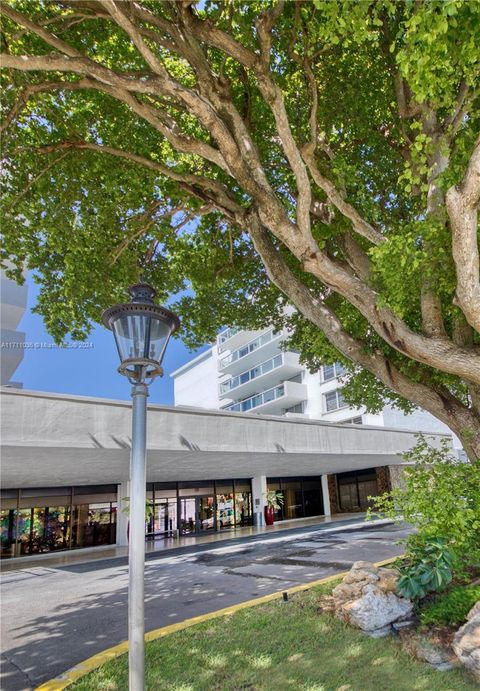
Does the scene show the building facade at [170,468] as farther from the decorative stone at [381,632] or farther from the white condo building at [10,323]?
the white condo building at [10,323]

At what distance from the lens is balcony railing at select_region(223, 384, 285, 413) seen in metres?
35.6

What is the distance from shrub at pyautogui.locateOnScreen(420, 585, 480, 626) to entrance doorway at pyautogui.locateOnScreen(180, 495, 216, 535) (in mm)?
18790

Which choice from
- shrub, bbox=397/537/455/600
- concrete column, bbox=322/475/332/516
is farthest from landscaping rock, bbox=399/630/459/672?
concrete column, bbox=322/475/332/516

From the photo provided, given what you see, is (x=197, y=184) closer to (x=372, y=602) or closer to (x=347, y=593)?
(x=347, y=593)

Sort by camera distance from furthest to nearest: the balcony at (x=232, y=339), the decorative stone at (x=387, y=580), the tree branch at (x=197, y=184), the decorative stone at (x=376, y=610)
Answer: the balcony at (x=232, y=339) < the tree branch at (x=197, y=184) < the decorative stone at (x=387, y=580) < the decorative stone at (x=376, y=610)

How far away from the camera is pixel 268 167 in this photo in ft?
33.4

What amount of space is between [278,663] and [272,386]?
34707 mm

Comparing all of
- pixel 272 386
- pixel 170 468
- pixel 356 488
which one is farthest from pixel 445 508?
pixel 272 386

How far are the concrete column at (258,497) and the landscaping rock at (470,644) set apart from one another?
66.5 feet

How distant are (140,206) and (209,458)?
10.5 metres

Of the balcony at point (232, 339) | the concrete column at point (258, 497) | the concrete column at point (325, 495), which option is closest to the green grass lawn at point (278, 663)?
the concrete column at point (258, 497)

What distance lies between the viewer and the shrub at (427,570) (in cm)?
544

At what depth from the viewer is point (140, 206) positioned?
10.8 meters

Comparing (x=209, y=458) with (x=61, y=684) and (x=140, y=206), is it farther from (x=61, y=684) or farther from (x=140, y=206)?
(x=61, y=684)
